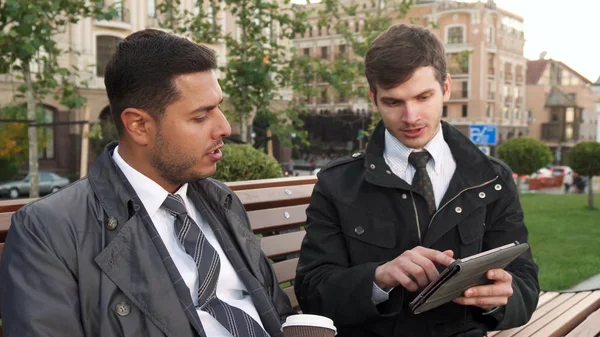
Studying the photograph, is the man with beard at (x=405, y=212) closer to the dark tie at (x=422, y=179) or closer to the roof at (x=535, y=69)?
the dark tie at (x=422, y=179)

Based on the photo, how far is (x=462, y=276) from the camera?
1896 mm

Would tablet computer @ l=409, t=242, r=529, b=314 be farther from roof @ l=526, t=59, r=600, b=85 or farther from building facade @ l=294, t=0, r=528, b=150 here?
roof @ l=526, t=59, r=600, b=85

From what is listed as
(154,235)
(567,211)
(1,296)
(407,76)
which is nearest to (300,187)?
(407,76)

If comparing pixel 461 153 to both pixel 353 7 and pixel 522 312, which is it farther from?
pixel 353 7

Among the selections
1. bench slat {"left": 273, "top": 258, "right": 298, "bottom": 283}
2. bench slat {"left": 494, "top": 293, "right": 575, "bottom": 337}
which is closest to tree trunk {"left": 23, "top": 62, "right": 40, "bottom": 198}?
bench slat {"left": 273, "top": 258, "right": 298, "bottom": 283}

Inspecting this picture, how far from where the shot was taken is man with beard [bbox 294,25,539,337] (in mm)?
2455

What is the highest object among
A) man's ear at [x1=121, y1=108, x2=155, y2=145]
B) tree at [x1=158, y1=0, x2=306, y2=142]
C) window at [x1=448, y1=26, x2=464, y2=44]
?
window at [x1=448, y1=26, x2=464, y2=44]

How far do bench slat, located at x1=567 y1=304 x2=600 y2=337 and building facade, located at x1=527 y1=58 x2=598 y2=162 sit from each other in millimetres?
67137

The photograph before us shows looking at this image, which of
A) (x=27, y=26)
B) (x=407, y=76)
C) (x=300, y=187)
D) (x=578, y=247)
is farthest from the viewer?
(x=578, y=247)

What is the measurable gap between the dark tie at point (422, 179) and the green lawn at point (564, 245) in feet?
15.7

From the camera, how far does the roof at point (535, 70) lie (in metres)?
68.8

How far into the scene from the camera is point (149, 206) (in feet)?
7.30

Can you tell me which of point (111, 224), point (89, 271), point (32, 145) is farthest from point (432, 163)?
point (32, 145)

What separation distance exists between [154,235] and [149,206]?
125mm
